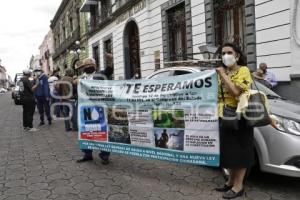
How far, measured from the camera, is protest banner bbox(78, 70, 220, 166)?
4871 mm

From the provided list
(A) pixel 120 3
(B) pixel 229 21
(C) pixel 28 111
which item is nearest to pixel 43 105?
(C) pixel 28 111

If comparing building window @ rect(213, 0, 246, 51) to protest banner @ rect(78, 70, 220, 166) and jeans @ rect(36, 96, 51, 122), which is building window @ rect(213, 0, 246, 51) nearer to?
jeans @ rect(36, 96, 51, 122)

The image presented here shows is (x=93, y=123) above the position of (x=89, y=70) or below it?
below

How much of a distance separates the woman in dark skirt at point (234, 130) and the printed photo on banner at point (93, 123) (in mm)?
2207

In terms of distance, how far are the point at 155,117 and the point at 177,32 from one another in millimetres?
11339

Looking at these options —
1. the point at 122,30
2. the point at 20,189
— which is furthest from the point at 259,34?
the point at 122,30

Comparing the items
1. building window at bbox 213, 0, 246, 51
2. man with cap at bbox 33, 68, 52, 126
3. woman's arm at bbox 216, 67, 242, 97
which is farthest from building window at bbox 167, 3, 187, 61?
woman's arm at bbox 216, 67, 242, 97

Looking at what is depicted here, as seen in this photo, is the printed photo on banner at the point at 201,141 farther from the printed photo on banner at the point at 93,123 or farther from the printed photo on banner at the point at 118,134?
the printed photo on banner at the point at 93,123

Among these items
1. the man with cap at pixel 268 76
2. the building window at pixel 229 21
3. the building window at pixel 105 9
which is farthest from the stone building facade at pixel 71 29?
the man with cap at pixel 268 76

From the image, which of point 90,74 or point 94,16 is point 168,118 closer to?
point 90,74

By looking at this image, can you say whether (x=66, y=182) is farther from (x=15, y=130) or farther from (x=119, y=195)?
(x=15, y=130)

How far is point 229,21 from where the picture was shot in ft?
43.3

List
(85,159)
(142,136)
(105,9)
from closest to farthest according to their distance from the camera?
(142,136)
(85,159)
(105,9)

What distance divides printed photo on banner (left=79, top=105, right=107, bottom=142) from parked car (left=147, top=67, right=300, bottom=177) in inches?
97.8
